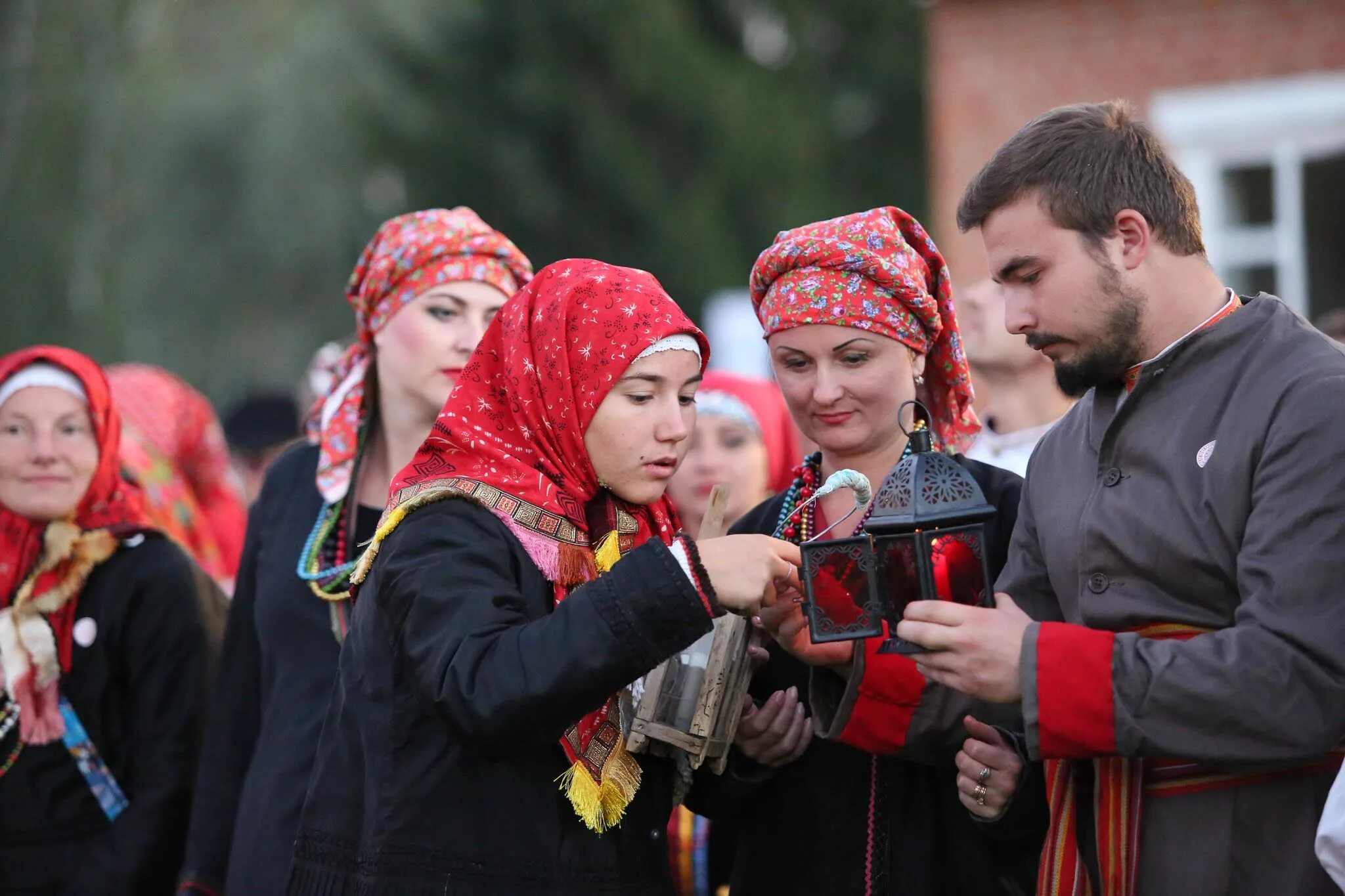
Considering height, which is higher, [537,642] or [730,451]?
[730,451]

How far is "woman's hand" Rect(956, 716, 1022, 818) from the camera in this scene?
9.80 ft

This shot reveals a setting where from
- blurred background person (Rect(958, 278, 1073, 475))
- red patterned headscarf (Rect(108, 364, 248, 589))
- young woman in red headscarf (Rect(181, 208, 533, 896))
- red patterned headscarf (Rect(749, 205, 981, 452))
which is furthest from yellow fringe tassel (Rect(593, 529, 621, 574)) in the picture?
red patterned headscarf (Rect(108, 364, 248, 589))

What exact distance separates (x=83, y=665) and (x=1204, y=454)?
303 centimetres

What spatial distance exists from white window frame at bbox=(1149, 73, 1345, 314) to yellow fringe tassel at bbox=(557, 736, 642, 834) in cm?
800

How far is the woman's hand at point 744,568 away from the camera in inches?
106

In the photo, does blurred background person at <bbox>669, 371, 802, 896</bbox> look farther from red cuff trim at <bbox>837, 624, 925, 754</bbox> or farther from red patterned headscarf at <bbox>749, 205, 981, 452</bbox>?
red cuff trim at <bbox>837, 624, 925, 754</bbox>

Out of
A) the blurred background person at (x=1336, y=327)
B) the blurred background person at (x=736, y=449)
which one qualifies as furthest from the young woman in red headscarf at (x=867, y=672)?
the blurred background person at (x=1336, y=327)

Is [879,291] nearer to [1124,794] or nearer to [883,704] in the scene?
[883,704]

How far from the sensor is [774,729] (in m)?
3.15

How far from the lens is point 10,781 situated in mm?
4051

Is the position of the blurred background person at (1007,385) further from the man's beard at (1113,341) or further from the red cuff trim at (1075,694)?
the red cuff trim at (1075,694)

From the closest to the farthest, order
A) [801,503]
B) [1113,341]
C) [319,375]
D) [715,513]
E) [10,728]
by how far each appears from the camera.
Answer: [1113,341], [715,513], [801,503], [10,728], [319,375]

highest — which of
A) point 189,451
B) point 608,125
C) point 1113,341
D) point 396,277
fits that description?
point 608,125

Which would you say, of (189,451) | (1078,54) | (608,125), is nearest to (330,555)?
(189,451)
